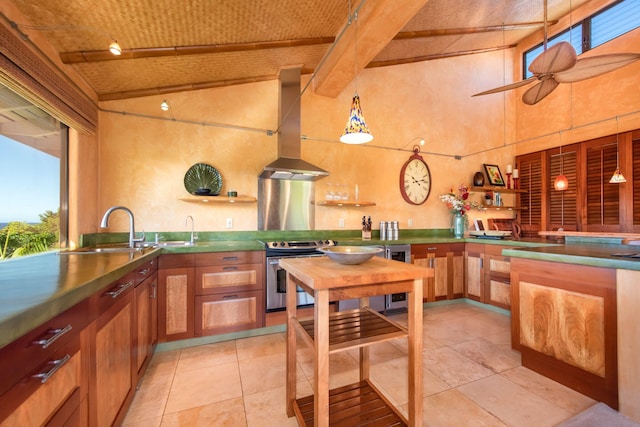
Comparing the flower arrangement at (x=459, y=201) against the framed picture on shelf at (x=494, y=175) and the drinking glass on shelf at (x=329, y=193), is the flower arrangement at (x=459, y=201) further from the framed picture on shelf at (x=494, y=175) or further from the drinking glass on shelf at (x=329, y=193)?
the drinking glass on shelf at (x=329, y=193)

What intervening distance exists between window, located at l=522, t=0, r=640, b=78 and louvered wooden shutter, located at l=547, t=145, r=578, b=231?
157 centimetres

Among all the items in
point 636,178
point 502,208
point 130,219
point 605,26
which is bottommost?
point 130,219

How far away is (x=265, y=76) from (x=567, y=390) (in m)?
4.17

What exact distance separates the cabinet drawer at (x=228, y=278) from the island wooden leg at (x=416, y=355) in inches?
68.1

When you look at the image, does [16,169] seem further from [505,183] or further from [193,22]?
[505,183]

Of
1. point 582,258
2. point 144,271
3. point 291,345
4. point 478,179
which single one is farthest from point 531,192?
point 144,271

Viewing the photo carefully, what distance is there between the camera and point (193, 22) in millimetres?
2068

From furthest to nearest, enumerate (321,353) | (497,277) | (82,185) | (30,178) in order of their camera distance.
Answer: (497,277) → (82,185) → (30,178) → (321,353)

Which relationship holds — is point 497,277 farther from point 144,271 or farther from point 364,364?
point 144,271

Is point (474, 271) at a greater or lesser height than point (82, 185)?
lesser

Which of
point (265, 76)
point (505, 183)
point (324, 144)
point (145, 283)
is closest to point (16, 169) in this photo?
point (145, 283)

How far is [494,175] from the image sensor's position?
4.75m

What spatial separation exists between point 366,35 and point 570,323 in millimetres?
2807

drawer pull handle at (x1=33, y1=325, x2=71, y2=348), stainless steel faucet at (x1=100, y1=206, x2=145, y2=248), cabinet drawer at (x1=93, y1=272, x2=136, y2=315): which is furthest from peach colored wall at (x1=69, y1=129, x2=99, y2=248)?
drawer pull handle at (x1=33, y1=325, x2=71, y2=348)
